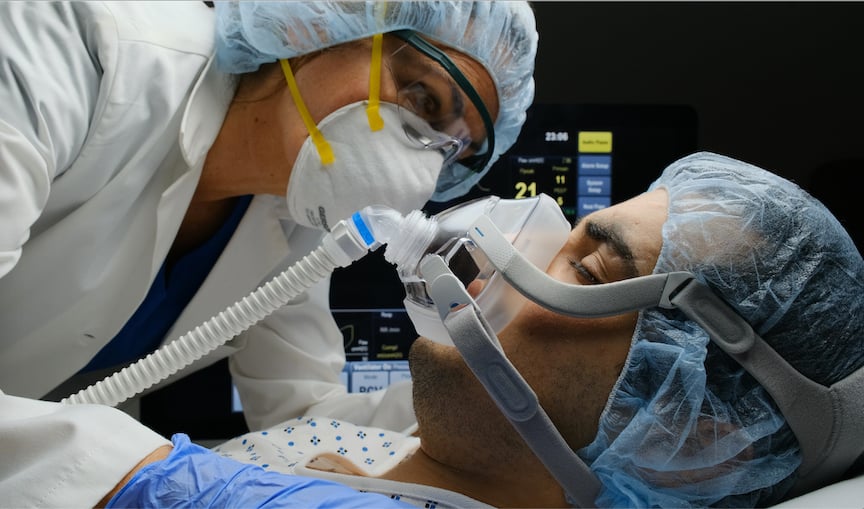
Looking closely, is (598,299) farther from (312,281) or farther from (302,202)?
(302,202)

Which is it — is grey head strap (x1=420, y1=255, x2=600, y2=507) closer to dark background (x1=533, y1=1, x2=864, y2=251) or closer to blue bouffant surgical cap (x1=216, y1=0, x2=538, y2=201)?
blue bouffant surgical cap (x1=216, y1=0, x2=538, y2=201)

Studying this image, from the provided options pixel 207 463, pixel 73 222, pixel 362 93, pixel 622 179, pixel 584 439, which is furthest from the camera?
pixel 622 179

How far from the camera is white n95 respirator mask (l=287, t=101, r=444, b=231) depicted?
163 cm

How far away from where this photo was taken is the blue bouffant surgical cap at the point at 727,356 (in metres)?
1.08

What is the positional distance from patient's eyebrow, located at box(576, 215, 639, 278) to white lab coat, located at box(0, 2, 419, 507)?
0.68 metres

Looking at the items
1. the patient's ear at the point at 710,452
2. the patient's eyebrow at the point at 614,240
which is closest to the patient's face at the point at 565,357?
the patient's eyebrow at the point at 614,240

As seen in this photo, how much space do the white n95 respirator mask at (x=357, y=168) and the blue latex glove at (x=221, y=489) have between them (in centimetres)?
72

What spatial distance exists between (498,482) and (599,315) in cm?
33

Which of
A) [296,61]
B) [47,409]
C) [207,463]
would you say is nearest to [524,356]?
[207,463]

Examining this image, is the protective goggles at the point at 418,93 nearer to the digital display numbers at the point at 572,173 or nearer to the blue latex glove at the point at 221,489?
the digital display numbers at the point at 572,173

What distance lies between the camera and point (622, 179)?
2.04 metres

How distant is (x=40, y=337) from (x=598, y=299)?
1.06m

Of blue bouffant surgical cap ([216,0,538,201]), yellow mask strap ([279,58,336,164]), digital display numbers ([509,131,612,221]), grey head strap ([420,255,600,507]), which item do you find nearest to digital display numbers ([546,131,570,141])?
digital display numbers ([509,131,612,221])

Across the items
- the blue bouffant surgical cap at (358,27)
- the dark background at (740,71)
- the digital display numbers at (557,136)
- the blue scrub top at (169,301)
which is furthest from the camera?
the dark background at (740,71)
